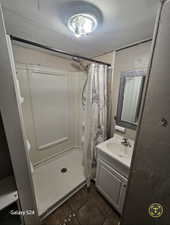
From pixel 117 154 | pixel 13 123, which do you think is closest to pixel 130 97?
pixel 117 154

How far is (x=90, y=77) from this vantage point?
4.31 feet

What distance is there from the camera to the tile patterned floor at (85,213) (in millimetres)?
1116

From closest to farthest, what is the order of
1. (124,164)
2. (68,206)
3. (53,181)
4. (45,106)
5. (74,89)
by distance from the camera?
(124,164) < (68,206) < (53,181) < (45,106) < (74,89)

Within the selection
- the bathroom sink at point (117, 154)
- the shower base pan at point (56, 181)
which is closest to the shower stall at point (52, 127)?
the shower base pan at point (56, 181)

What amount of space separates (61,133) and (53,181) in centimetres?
90

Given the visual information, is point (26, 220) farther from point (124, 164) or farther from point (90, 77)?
point (90, 77)

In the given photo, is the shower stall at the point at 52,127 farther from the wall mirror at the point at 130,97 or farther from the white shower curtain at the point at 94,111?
the wall mirror at the point at 130,97

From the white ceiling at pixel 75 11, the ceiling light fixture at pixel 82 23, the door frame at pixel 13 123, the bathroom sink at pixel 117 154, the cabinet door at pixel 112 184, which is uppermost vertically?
the white ceiling at pixel 75 11

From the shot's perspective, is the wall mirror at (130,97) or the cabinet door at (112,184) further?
the wall mirror at (130,97)

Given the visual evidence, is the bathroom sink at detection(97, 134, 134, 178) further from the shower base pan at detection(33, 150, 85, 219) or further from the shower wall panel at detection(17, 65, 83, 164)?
the shower wall panel at detection(17, 65, 83, 164)

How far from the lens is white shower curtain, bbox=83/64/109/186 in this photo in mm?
1309

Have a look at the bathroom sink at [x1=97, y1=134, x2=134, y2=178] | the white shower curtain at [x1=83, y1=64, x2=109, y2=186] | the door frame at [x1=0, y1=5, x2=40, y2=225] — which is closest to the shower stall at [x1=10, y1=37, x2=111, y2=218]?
the white shower curtain at [x1=83, y1=64, x2=109, y2=186]

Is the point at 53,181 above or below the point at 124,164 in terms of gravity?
below

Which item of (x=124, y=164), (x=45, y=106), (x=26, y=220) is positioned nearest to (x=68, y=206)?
(x=26, y=220)
